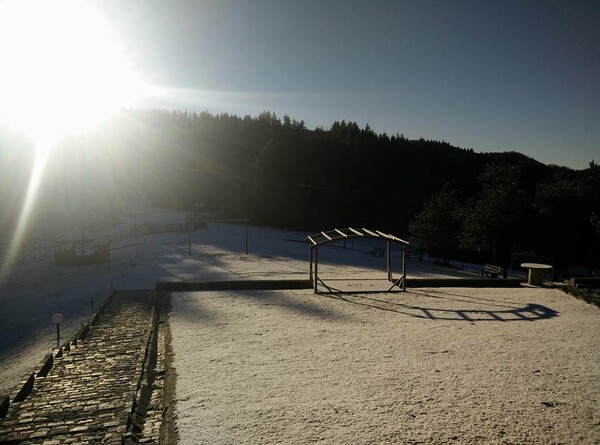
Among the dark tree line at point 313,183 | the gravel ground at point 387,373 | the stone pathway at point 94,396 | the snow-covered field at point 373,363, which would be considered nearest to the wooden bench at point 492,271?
the dark tree line at point 313,183

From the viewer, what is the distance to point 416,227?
111 ft

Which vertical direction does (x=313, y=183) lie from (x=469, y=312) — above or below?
above

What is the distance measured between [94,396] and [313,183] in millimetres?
51121

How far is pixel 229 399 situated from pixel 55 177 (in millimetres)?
61850

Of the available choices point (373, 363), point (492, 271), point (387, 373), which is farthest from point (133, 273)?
point (492, 271)

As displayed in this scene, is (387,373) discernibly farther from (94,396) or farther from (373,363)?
(94,396)

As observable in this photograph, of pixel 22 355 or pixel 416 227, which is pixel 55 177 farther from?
pixel 22 355

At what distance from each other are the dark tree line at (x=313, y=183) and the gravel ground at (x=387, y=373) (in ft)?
46.6

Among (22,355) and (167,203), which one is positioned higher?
(167,203)

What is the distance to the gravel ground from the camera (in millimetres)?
5465

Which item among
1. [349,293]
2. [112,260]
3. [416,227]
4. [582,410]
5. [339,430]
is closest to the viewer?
[339,430]

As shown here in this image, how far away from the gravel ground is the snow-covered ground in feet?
14.1

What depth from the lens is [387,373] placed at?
7180 millimetres

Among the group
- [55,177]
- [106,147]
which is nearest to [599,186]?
[55,177]
